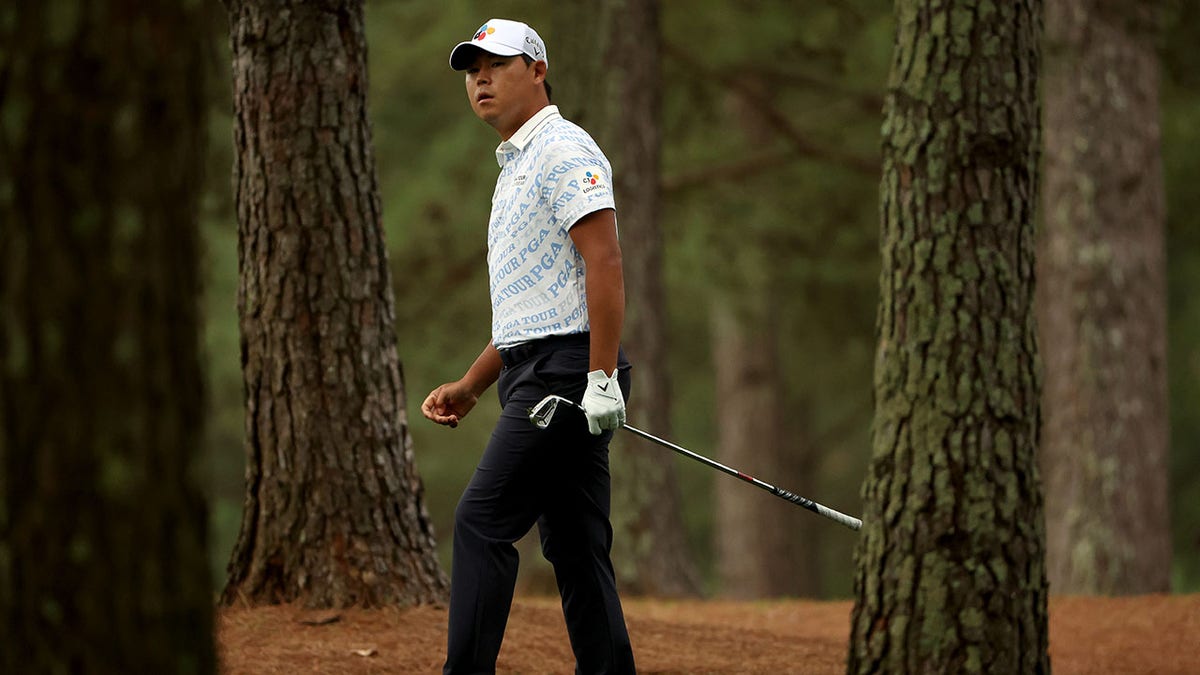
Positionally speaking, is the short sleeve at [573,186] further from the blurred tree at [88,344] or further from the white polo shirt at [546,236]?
the blurred tree at [88,344]

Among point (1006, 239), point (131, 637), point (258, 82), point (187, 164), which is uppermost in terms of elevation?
point (258, 82)

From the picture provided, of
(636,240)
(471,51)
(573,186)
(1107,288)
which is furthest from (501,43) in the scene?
(1107,288)

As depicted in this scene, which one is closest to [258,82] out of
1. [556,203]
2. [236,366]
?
[556,203]

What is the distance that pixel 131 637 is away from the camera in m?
2.43

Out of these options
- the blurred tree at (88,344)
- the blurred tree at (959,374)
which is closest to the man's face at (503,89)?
the blurred tree at (959,374)

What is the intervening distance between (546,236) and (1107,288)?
252 inches

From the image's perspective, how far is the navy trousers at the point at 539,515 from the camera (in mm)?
4184

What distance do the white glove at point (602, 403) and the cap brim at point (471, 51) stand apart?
3.36ft

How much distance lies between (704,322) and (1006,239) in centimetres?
1619

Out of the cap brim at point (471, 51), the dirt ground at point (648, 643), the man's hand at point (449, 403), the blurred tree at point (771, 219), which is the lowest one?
the dirt ground at point (648, 643)

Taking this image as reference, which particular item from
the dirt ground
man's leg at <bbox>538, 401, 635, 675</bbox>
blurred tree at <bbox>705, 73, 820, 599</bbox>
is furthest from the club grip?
blurred tree at <bbox>705, 73, 820, 599</bbox>

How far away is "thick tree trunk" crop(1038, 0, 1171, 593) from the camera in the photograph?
961cm

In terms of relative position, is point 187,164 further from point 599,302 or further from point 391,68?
point 391,68

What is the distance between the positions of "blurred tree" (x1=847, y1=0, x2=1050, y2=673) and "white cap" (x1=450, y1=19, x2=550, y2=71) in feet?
3.68
